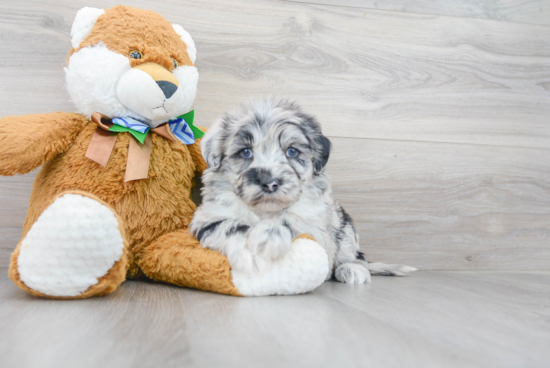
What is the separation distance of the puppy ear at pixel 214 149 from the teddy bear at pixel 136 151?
5.0 inches

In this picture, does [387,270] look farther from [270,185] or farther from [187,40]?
[187,40]

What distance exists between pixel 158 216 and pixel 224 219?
256 mm

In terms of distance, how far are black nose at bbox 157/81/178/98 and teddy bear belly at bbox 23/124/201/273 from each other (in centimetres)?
18

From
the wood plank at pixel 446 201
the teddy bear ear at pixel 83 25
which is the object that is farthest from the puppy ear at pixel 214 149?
the wood plank at pixel 446 201

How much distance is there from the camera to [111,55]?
4.47 ft

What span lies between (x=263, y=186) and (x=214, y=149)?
267mm

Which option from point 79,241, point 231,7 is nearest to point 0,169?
point 79,241

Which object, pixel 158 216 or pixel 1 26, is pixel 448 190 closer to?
pixel 158 216

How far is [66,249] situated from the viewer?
1.06m

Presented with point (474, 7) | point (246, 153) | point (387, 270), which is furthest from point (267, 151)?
point (474, 7)

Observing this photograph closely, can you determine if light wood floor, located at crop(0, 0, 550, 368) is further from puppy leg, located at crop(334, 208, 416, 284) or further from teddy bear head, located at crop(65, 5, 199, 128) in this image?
teddy bear head, located at crop(65, 5, 199, 128)

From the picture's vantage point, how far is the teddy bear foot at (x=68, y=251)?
1.06 meters

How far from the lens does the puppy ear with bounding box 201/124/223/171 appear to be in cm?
140

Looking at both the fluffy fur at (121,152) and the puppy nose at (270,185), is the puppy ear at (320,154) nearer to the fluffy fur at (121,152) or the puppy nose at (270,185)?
the puppy nose at (270,185)
